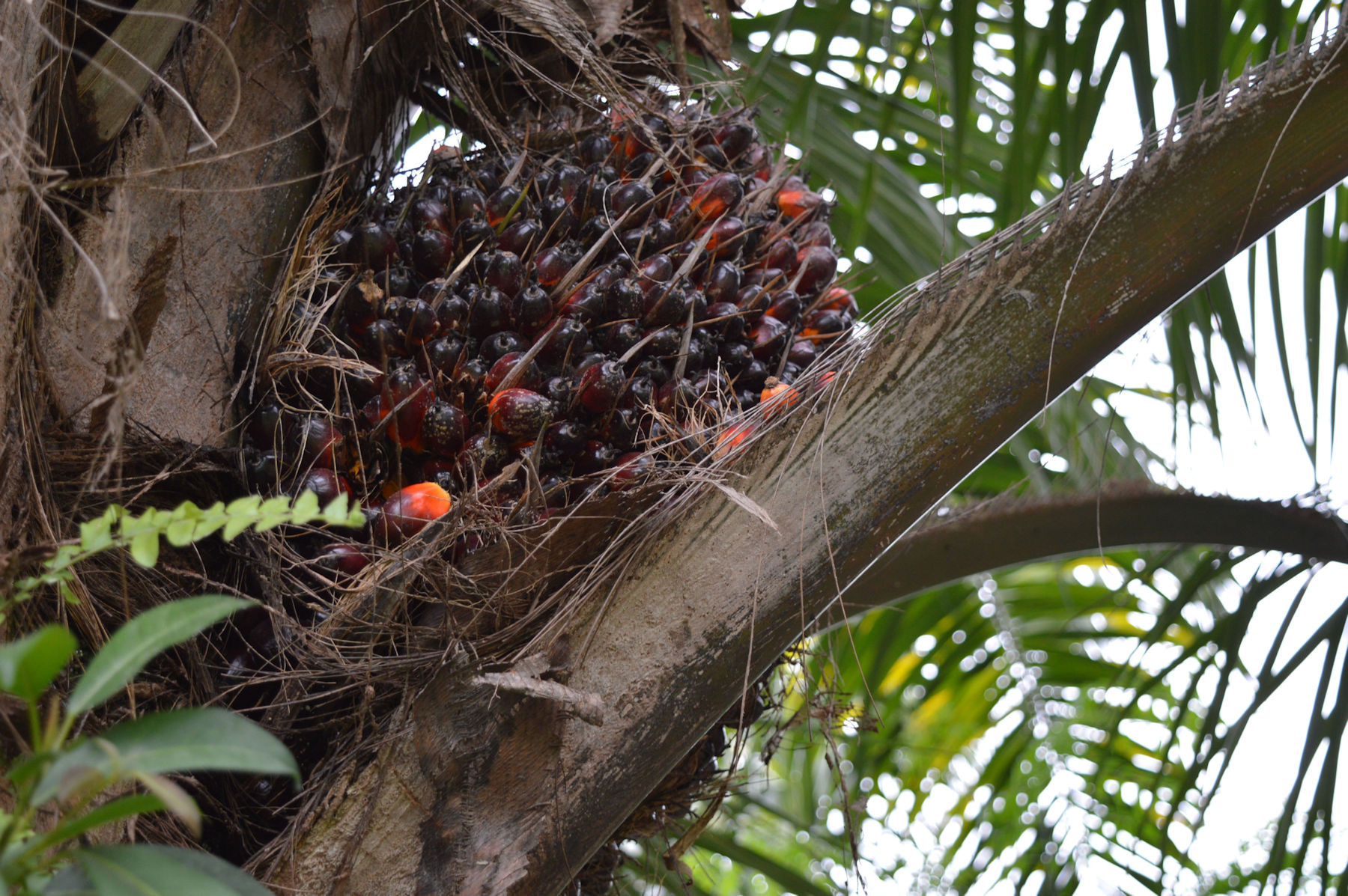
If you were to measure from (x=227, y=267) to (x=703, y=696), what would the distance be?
62 cm

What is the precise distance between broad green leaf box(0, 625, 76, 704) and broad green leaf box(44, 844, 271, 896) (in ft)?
0.26

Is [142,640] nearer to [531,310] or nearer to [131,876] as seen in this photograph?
[131,876]

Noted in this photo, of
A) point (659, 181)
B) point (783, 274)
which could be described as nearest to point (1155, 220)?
point (783, 274)

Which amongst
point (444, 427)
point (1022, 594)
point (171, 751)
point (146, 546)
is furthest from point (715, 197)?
point (1022, 594)

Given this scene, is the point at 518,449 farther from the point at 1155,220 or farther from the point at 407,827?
the point at 1155,220

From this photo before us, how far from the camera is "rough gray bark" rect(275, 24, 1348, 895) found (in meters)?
0.85

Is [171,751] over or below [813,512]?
below

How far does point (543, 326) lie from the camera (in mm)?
1101

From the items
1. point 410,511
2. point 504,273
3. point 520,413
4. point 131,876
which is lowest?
point 131,876

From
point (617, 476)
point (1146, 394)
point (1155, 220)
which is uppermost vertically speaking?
point (1146, 394)

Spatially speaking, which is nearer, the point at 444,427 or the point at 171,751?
the point at 171,751

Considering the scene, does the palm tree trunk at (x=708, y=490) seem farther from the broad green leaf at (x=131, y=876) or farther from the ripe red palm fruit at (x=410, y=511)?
the broad green leaf at (x=131, y=876)

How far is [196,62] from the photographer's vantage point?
3.41 ft

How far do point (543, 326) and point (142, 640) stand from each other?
638 millimetres
